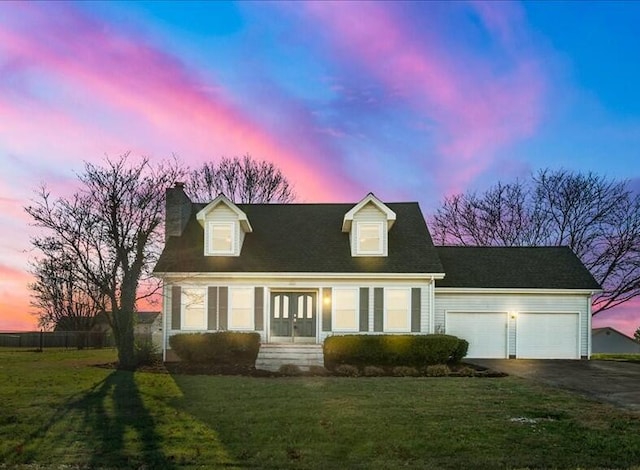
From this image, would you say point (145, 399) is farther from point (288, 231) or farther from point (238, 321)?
point (288, 231)

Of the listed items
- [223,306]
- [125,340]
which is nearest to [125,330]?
[125,340]

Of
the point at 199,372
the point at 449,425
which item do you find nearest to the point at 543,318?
the point at 199,372

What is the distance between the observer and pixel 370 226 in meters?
24.2

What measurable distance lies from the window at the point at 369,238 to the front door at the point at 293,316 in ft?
8.98

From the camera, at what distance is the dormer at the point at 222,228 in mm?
24062

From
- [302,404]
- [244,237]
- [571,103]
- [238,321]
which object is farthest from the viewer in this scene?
[244,237]

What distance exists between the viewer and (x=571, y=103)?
1756 cm

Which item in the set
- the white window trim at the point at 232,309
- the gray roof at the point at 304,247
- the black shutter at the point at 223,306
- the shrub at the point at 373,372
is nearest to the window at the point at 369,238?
the gray roof at the point at 304,247

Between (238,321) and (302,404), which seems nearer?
(302,404)

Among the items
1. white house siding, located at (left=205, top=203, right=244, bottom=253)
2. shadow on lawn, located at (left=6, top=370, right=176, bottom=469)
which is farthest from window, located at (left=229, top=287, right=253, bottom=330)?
shadow on lawn, located at (left=6, top=370, right=176, bottom=469)

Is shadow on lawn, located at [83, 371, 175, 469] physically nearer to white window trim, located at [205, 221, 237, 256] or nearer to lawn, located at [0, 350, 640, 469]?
lawn, located at [0, 350, 640, 469]

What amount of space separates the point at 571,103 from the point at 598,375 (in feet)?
26.8

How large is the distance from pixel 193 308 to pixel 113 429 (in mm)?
13395

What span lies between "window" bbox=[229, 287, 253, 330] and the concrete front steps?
1.30 m
